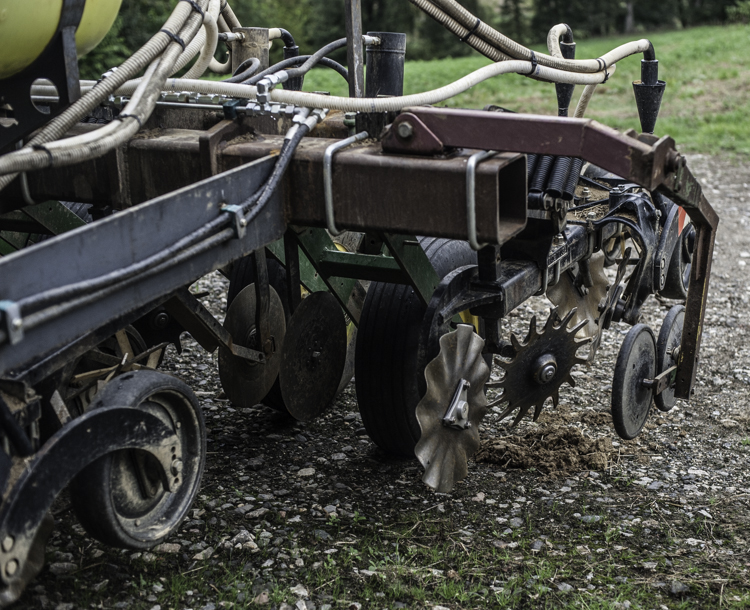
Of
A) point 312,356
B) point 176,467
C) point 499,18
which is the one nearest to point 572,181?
point 312,356

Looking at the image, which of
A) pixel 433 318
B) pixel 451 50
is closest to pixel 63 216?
pixel 433 318

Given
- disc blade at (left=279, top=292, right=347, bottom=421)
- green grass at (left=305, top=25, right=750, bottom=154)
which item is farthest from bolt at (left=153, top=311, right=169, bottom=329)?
green grass at (left=305, top=25, right=750, bottom=154)

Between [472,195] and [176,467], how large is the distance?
1.10 m

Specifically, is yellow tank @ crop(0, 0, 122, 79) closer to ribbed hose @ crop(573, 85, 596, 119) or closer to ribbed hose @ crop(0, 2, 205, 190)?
ribbed hose @ crop(0, 2, 205, 190)

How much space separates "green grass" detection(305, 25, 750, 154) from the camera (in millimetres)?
11289

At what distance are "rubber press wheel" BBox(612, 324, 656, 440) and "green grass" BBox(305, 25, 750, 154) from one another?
7355 mm

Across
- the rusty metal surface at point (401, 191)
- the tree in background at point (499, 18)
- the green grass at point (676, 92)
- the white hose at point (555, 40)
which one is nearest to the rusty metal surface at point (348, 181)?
the rusty metal surface at point (401, 191)

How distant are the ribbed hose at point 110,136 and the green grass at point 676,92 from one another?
8726 mm

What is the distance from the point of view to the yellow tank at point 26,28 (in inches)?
103

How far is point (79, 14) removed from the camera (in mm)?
2822

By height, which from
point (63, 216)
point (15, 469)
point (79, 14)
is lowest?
point (15, 469)

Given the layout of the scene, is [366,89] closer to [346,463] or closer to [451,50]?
[346,463]

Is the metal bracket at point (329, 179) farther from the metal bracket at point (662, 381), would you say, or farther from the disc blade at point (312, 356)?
the metal bracket at point (662, 381)

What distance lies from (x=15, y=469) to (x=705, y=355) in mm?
4003
